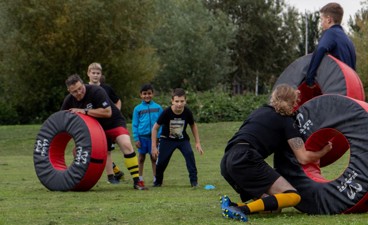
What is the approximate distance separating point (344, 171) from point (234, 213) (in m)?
1.48

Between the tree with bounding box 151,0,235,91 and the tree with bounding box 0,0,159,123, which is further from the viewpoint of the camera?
the tree with bounding box 151,0,235,91

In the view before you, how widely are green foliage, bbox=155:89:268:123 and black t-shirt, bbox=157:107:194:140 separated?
73.5 feet

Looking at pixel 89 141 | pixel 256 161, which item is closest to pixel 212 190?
pixel 89 141

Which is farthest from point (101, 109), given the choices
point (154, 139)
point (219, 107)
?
point (219, 107)

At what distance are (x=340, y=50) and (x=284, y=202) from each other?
3.59m

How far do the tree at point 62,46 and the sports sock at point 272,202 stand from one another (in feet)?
97.6

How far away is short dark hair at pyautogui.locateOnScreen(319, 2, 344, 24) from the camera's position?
442 inches

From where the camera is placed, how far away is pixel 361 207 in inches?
343

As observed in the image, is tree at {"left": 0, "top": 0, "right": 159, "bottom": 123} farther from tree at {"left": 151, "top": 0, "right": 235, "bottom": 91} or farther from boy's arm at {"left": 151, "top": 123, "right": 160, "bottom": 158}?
boy's arm at {"left": 151, "top": 123, "right": 160, "bottom": 158}

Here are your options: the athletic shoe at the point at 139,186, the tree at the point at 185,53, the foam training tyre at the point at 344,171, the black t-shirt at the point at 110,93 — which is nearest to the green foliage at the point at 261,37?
the tree at the point at 185,53

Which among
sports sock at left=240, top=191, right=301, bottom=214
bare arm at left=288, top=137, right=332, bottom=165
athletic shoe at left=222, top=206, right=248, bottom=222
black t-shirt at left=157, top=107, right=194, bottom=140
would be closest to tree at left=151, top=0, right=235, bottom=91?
black t-shirt at left=157, top=107, right=194, bottom=140

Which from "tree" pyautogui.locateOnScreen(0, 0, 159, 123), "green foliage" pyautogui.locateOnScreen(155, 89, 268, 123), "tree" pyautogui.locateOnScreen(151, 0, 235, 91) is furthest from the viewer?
"tree" pyautogui.locateOnScreen(151, 0, 235, 91)

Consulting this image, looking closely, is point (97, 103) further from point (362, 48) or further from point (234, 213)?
point (362, 48)

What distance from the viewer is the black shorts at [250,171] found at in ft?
28.9
